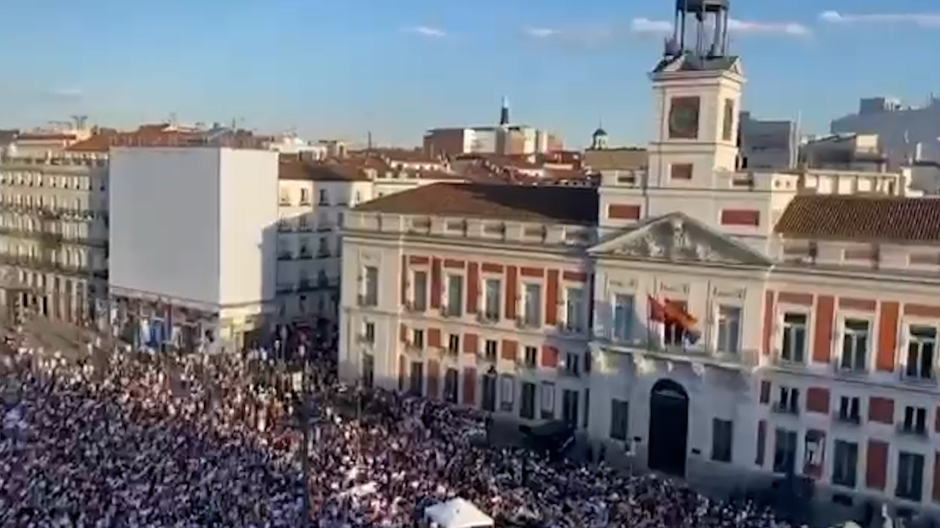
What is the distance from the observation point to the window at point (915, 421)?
31250 mm

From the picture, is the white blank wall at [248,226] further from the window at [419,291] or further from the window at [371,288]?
the window at [419,291]

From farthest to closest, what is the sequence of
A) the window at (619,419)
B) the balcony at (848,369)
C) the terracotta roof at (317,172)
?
the terracotta roof at (317,172), the window at (619,419), the balcony at (848,369)

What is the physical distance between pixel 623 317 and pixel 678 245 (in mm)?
3088

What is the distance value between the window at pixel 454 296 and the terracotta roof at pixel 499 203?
7.68ft

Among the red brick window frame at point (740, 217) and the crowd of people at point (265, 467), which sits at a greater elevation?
the red brick window frame at point (740, 217)

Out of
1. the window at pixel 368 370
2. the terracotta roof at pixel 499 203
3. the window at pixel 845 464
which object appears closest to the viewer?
the window at pixel 845 464

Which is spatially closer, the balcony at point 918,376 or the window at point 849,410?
the balcony at point 918,376

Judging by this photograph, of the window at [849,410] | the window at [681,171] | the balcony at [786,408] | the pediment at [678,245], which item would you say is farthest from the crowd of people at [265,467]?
the window at [681,171]

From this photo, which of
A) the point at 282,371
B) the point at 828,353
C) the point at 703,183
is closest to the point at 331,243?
the point at 282,371

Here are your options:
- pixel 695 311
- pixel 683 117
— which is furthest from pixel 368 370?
pixel 683 117

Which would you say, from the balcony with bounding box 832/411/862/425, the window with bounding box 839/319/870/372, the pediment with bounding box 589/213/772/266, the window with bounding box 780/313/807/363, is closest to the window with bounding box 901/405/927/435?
the balcony with bounding box 832/411/862/425

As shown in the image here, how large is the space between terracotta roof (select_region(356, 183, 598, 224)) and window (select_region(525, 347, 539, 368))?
14.5ft

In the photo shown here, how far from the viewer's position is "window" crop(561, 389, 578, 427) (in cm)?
3859

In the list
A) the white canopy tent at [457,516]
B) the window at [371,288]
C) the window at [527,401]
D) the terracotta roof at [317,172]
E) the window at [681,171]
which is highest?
the window at [681,171]
